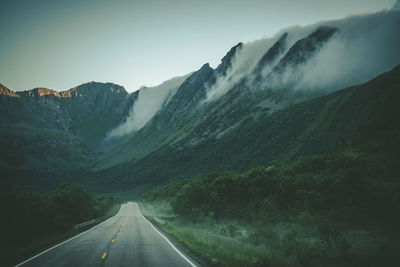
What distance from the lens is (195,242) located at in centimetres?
1606

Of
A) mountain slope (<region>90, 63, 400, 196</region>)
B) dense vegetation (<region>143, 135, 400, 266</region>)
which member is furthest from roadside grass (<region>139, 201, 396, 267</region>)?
mountain slope (<region>90, 63, 400, 196</region>)

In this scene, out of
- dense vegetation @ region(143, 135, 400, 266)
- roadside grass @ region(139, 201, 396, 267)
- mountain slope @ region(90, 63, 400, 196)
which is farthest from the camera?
mountain slope @ region(90, 63, 400, 196)

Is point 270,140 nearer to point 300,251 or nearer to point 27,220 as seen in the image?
point 27,220

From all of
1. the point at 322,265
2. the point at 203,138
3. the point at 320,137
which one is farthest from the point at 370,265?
the point at 203,138

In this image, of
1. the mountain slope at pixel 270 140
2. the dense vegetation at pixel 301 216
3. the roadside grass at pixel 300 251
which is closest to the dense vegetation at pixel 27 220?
the dense vegetation at pixel 301 216

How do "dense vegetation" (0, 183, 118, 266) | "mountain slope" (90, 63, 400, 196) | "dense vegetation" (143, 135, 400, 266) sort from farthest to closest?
"mountain slope" (90, 63, 400, 196) < "dense vegetation" (0, 183, 118, 266) < "dense vegetation" (143, 135, 400, 266)

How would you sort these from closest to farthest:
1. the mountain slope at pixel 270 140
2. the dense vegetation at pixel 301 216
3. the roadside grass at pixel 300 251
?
the roadside grass at pixel 300 251, the dense vegetation at pixel 301 216, the mountain slope at pixel 270 140

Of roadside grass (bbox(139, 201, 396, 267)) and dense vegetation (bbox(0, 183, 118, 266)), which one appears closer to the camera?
roadside grass (bbox(139, 201, 396, 267))

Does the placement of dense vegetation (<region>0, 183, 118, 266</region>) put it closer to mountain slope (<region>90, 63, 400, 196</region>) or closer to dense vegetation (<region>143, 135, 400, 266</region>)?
dense vegetation (<region>143, 135, 400, 266</region>)

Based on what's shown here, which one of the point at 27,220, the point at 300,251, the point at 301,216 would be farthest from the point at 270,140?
the point at 300,251

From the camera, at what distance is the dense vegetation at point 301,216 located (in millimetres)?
10859

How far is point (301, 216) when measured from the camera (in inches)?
777

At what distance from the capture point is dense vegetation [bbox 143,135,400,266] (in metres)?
10.9

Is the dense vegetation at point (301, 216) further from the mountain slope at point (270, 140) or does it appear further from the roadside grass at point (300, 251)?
the mountain slope at point (270, 140)
